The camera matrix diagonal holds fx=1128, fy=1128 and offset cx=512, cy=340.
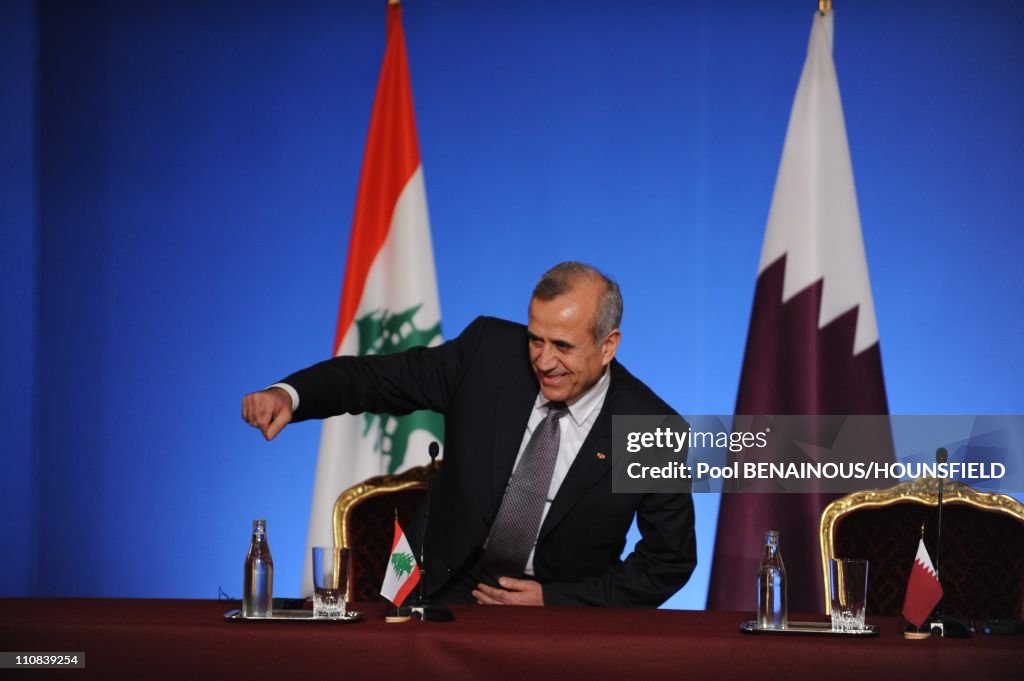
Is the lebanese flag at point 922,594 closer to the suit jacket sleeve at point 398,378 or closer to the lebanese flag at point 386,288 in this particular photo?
the suit jacket sleeve at point 398,378

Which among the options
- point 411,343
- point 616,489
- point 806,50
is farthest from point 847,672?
point 806,50

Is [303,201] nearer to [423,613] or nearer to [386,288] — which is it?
[386,288]

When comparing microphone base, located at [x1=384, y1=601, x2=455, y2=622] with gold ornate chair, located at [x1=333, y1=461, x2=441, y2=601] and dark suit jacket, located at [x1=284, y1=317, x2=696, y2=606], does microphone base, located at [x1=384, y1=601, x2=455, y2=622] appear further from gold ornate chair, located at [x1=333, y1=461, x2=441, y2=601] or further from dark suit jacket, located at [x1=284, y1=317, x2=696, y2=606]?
gold ornate chair, located at [x1=333, y1=461, x2=441, y2=601]

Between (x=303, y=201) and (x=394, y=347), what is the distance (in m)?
0.87

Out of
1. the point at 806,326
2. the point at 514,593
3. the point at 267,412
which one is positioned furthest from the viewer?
the point at 806,326

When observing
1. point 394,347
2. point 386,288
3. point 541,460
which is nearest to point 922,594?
point 541,460

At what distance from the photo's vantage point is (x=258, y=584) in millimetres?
2160

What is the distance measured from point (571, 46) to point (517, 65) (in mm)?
238

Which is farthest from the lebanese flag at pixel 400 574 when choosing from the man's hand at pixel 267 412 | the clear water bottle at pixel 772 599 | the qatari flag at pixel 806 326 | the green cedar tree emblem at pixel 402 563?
the qatari flag at pixel 806 326

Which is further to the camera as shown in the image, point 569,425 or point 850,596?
point 569,425

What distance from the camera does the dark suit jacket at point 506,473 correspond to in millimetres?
2830

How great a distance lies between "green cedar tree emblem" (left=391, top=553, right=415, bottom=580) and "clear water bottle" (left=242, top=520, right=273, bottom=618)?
24 centimetres

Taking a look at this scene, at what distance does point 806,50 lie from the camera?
4.59 metres

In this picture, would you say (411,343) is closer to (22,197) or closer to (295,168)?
(295,168)
